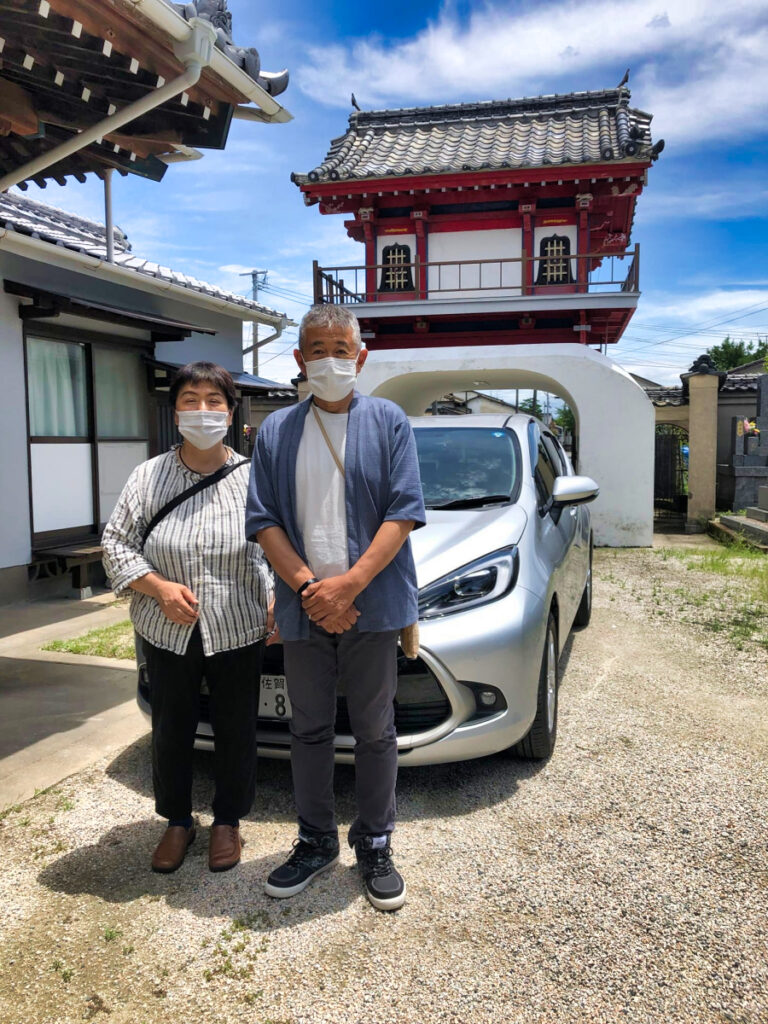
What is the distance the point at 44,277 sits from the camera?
6902 mm

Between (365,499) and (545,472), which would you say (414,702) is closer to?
(365,499)

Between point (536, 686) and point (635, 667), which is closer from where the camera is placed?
point (536, 686)

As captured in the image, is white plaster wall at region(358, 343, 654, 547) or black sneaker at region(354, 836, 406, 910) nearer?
black sneaker at region(354, 836, 406, 910)

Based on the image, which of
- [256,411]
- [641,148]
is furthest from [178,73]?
[256,411]

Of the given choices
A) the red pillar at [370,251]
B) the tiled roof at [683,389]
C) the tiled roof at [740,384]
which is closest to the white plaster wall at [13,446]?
the red pillar at [370,251]

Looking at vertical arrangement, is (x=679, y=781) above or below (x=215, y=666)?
below

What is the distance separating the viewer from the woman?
242cm

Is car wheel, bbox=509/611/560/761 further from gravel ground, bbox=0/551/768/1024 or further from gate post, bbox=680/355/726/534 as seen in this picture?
gate post, bbox=680/355/726/534

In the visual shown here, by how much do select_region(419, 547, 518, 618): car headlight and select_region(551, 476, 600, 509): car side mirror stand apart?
79cm

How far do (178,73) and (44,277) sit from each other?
413cm

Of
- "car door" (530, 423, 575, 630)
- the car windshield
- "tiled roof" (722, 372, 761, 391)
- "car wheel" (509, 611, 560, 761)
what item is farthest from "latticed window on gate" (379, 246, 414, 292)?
"car wheel" (509, 611, 560, 761)

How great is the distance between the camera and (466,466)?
417 centimetres

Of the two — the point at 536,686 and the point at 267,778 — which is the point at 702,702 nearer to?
the point at 536,686

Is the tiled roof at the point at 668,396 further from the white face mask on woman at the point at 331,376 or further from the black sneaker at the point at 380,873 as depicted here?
the black sneaker at the point at 380,873
